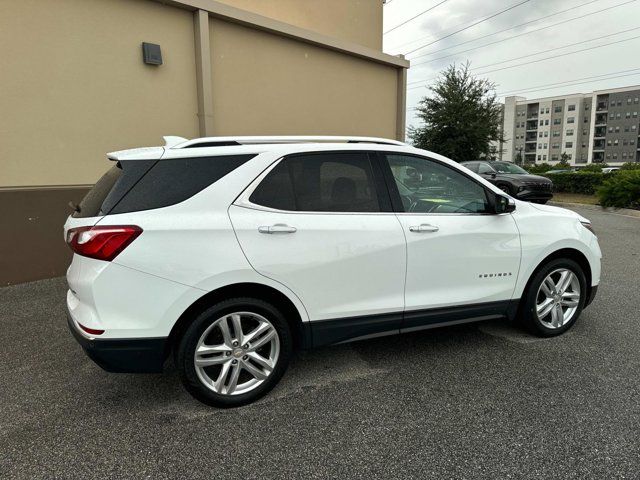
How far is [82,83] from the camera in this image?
5.95m

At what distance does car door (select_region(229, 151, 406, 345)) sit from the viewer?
2814 millimetres

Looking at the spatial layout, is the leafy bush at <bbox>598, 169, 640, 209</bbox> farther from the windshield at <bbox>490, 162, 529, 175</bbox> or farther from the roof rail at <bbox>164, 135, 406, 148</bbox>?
the roof rail at <bbox>164, 135, 406, 148</bbox>

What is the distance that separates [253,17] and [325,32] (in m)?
2.56

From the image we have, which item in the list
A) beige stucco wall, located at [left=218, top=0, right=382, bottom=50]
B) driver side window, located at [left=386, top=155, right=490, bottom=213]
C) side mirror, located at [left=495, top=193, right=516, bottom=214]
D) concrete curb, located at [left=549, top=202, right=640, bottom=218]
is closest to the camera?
driver side window, located at [left=386, top=155, right=490, bottom=213]

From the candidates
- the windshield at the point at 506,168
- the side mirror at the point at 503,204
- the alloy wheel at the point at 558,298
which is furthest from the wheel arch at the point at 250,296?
the windshield at the point at 506,168

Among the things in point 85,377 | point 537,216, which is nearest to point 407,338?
point 537,216

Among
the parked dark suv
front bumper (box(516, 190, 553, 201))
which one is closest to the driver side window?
the parked dark suv

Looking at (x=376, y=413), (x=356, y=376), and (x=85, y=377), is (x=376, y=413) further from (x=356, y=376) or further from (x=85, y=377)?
(x=85, y=377)

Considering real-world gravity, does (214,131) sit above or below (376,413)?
above

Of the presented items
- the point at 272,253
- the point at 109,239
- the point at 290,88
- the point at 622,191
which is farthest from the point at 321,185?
the point at 622,191

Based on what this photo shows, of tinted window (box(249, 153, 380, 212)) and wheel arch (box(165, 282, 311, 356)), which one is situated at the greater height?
tinted window (box(249, 153, 380, 212))

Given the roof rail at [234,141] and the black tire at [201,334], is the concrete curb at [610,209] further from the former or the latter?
the black tire at [201,334]

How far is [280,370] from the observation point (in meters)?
2.98

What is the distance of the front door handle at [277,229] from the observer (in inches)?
109
